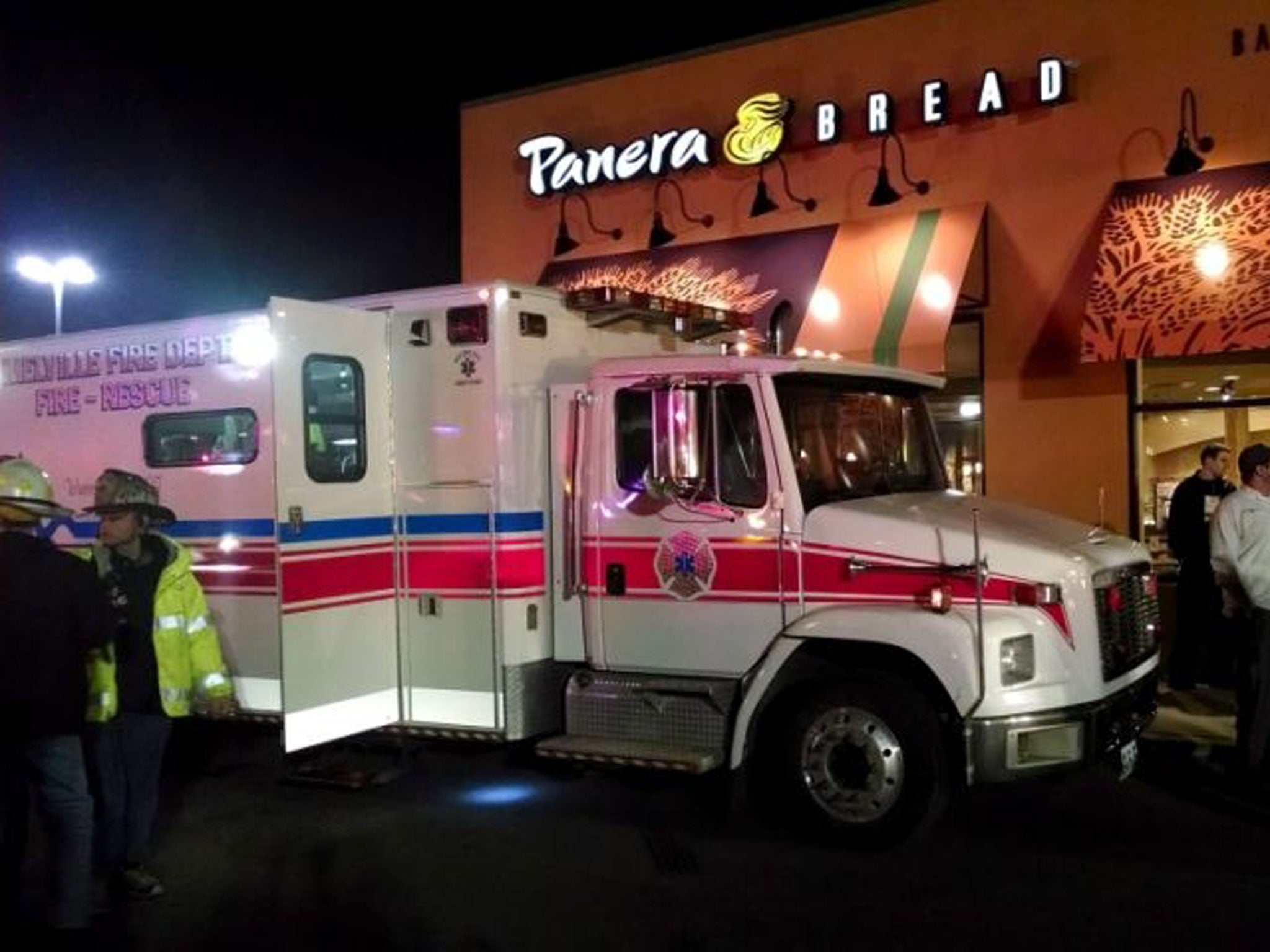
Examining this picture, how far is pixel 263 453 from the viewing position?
736cm

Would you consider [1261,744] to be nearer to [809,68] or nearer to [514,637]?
[514,637]

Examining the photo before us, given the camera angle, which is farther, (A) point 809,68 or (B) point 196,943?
(A) point 809,68

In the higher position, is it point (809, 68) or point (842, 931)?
point (809, 68)

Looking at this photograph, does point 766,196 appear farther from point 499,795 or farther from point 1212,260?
point 499,795

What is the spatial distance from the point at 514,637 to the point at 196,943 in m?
2.31

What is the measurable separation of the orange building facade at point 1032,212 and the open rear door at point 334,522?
5.03m

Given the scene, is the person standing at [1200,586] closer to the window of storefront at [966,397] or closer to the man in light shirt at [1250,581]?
the window of storefront at [966,397]

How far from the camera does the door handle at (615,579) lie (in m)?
6.95

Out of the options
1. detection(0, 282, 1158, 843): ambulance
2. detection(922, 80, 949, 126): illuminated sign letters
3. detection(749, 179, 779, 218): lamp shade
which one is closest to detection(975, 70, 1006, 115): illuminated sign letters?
detection(922, 80, 949, 126): illuminated sign letters

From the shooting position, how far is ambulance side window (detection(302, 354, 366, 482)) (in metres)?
7.02

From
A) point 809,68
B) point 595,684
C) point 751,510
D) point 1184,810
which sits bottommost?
point 1184,810

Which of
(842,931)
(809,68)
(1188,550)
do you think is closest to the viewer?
(842,931)

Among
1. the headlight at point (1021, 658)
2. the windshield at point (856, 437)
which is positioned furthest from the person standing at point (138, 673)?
the headlight at point (1021, 658)

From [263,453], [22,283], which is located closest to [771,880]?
[263,453]
